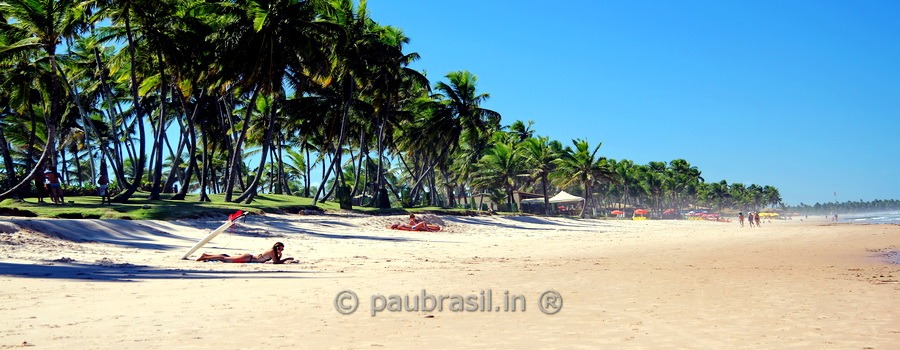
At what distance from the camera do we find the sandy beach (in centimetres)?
594

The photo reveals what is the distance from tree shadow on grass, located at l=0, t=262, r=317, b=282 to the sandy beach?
1.4 inches

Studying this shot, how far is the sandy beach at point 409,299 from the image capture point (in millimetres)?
5941

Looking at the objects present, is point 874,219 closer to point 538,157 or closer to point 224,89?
point 538,157

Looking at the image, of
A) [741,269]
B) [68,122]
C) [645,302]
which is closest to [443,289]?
[645,302]

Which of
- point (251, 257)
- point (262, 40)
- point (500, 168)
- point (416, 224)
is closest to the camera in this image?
point (251, 257)

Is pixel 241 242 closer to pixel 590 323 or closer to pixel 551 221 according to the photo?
pixel 590 323

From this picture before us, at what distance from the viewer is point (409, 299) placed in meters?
8.29

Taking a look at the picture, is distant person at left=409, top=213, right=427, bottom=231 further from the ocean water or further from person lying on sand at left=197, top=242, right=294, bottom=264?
the ocean water

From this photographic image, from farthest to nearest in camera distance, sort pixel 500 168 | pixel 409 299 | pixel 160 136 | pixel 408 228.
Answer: pixel 500 168, pixel 160 136, pixel 408 228, pixel 409 299

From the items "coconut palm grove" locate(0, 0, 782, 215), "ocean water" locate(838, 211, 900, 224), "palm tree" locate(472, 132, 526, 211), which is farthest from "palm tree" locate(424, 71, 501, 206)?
"ocean water" locate(838, 211, 900, 224)

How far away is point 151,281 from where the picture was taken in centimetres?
933

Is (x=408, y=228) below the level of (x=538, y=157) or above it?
below

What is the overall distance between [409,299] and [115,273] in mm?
4595

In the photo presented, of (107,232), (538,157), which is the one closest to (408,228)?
(107,232)
